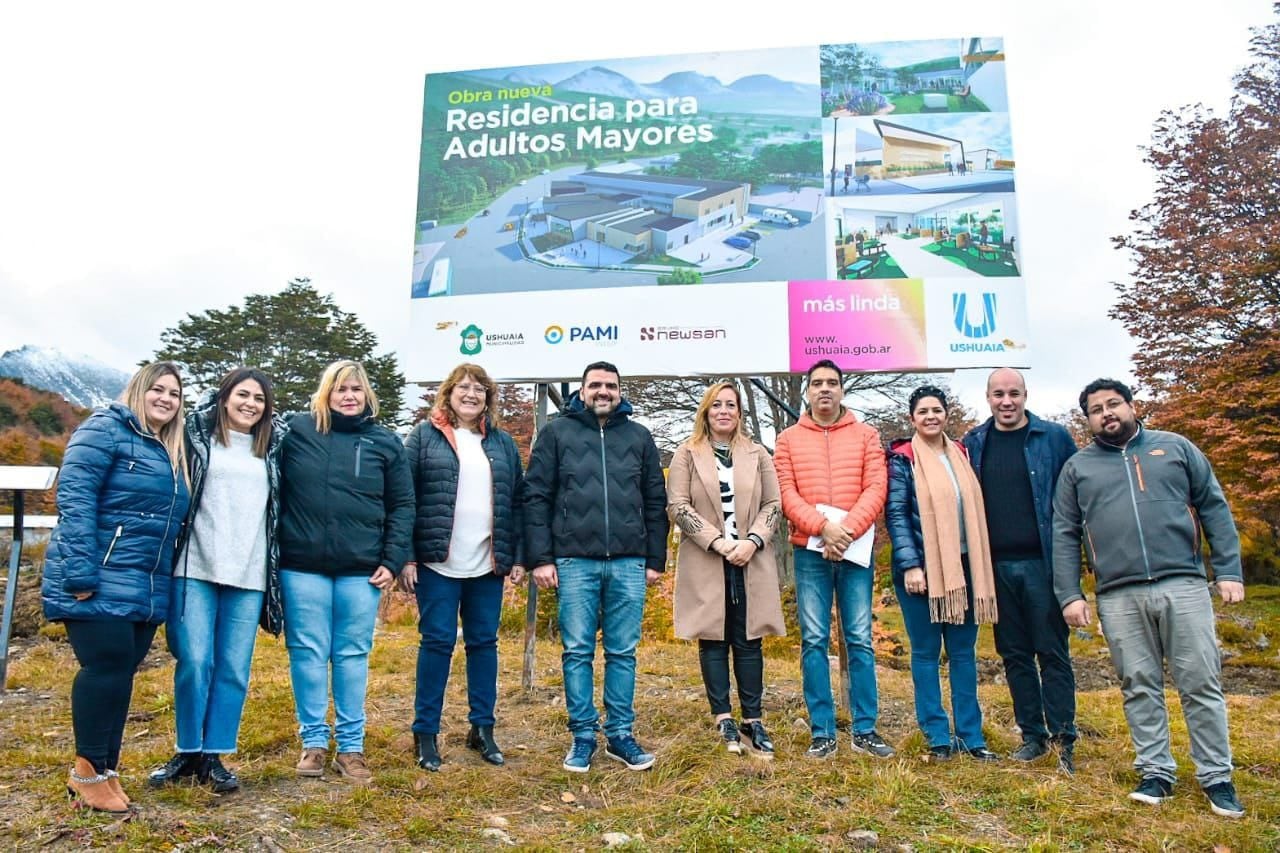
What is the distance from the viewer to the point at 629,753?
4.14 meters

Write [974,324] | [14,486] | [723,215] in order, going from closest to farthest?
1. [14,486]
2. [974,324]
3. [723,215]

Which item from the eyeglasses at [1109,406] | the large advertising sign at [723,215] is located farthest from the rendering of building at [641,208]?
the eyeglasses at [1109,406]

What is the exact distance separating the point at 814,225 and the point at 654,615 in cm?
456

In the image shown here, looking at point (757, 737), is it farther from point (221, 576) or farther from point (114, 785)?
point (114, 785)

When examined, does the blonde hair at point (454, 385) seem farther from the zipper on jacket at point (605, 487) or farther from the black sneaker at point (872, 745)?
the black sneaker at point (872, 745)

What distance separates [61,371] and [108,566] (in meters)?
98.5

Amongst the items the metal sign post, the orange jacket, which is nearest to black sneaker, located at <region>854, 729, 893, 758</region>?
the orange jacket

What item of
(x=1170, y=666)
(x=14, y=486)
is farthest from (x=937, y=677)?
(x=14, y=486)

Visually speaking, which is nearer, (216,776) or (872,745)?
(216,776)

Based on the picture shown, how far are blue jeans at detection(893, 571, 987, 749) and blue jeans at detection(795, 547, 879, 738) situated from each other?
21cm

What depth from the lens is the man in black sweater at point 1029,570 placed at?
4180 millimetres

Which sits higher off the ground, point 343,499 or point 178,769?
point 343,499

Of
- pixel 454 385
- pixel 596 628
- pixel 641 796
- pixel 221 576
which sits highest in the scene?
pixel 454 385

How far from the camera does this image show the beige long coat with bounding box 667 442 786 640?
425 cm
